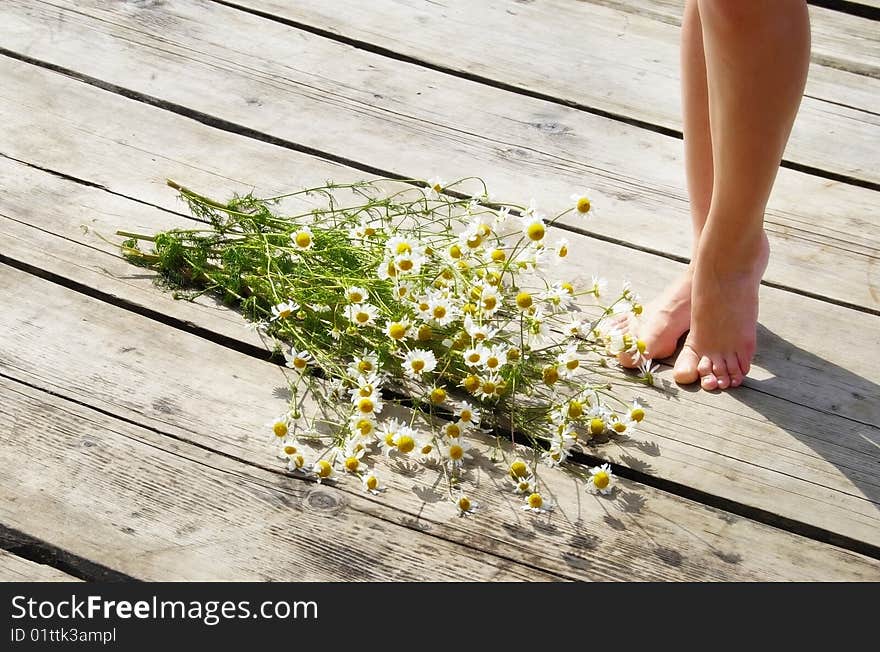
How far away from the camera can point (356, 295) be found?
143 cm

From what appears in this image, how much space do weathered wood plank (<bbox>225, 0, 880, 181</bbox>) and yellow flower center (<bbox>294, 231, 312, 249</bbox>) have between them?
2.83 feet

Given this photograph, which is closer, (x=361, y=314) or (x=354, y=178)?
(x=361, y=314)

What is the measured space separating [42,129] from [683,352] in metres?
1.26

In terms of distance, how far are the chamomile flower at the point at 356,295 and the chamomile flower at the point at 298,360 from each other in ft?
0.32

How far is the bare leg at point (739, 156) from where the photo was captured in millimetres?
1277

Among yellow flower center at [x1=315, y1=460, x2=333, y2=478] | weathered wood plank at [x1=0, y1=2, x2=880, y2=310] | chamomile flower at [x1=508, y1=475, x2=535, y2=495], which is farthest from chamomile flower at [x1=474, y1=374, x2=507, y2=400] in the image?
weathered wood plank at [x1=0, y1=2, x2=880, y2=310]

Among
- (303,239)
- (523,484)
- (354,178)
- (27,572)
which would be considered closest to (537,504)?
(523,484)

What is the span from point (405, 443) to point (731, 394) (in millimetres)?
512

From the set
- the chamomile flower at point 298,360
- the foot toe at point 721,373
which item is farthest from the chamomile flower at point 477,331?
the foot toe at point 721,373

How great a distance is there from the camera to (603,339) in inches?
60.7

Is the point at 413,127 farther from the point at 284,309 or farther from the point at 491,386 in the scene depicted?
the point at 491,386

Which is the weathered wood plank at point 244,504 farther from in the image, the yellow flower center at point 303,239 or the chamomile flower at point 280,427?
the yellow flower center at point 303,239
